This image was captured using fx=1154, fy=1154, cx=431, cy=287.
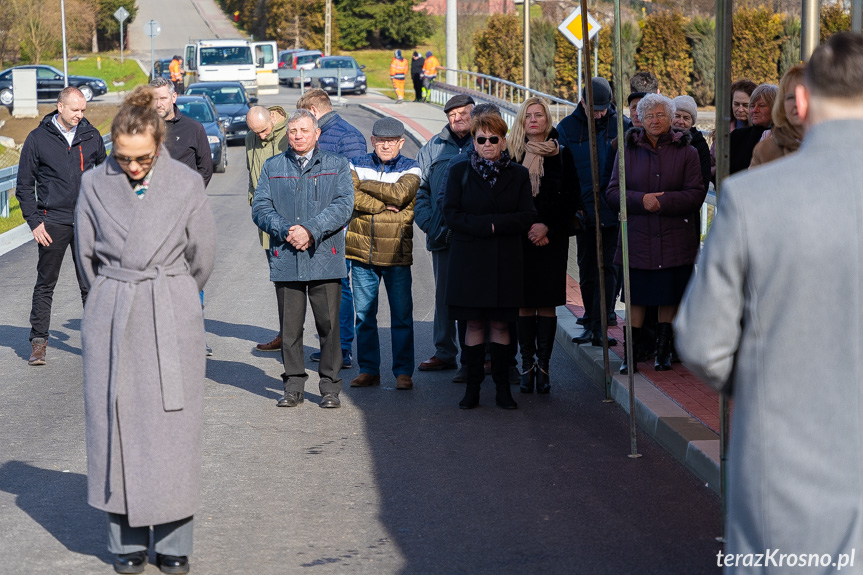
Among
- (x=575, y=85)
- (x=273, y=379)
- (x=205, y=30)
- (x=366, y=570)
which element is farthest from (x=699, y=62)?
(x=205, y=30)

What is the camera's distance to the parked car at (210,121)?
23938 mm

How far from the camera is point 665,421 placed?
270 inches

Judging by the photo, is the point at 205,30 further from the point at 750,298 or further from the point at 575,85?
the point at 750,298

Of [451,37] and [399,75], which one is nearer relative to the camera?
[399,75]

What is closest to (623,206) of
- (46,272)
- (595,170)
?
(595,170)

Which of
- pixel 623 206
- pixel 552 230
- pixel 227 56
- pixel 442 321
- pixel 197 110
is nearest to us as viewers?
pixel 623 206

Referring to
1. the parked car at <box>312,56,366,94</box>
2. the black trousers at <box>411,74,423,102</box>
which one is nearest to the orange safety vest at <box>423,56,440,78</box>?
the black trousers at <box>411,74,423,102</box>

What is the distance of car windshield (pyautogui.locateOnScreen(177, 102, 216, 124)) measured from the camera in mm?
24469

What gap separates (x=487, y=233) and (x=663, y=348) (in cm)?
175

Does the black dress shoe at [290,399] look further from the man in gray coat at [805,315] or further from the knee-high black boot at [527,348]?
the man in gray coat at [805,315]

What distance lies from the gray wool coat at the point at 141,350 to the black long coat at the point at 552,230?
343cm

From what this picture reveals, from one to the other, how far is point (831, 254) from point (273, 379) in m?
6.49

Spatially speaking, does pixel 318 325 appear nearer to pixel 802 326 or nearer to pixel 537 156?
pixel 537 156

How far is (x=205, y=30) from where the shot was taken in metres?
89.2
